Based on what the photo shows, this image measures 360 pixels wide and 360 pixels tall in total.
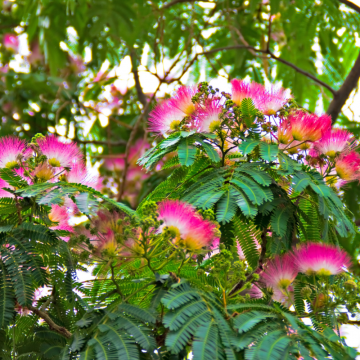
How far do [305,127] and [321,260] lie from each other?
0.52 meters

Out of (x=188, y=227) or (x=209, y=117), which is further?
(x=209, y=117)

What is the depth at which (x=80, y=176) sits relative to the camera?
2010 mm

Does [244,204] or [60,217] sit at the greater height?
[60,217]

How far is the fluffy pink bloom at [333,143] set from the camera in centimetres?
201

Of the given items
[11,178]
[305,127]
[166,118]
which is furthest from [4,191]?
[305,127]

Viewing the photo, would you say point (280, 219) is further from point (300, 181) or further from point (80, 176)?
point (80, 176)

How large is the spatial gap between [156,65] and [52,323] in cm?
307

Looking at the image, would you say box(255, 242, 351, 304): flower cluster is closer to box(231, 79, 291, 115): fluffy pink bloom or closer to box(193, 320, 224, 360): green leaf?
box(193, 320, 224, 360): green leaf

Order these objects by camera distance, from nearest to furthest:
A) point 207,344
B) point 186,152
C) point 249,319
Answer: point 207,344
point 249,319
point 186,152

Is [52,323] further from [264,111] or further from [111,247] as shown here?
[264,111]

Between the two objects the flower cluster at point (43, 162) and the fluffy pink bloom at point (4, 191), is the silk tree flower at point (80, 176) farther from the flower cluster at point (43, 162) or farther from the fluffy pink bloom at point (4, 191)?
the fluffy pink bloom at point (4, 191)

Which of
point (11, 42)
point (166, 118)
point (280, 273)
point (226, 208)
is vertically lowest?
point (280, 273)

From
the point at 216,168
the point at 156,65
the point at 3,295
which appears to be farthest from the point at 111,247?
the point at 156,65

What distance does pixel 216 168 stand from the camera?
6.57ft
